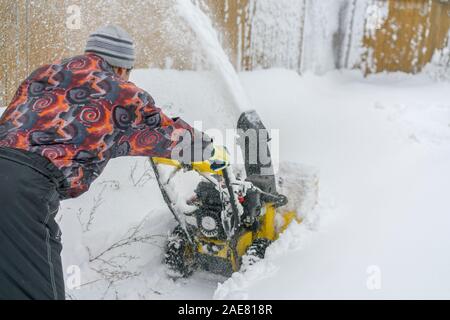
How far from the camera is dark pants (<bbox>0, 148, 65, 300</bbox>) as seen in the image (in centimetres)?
193

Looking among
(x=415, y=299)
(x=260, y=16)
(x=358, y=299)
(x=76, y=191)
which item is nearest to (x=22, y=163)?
(x=76, y=191)

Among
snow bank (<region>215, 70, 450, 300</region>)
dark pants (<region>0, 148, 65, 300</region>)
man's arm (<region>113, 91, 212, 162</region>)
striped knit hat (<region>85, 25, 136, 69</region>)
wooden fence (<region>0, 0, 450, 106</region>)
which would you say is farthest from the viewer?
wooden fence (<region>0, 0, 450, 106</region>)

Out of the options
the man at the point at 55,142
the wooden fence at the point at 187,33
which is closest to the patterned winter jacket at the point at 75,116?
the man at the point at 55,142

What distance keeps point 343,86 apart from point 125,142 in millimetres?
7670

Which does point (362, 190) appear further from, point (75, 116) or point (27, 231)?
point (27, 231)

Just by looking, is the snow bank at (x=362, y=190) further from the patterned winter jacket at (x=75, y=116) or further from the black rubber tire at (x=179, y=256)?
the patterned winter jacket at (x=75, y=116)

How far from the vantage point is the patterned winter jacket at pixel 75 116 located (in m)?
2.15

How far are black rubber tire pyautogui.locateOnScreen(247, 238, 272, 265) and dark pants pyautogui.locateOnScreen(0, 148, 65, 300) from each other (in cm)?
174

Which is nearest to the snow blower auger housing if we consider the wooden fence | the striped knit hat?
the striped knit hat

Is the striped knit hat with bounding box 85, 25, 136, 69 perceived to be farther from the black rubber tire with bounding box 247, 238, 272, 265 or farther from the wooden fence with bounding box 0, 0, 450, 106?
the wooden fence with bounding box 0, 0, 450, 106

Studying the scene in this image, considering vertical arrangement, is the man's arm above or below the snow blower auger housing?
above

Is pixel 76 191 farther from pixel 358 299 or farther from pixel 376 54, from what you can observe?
pixel 376 54

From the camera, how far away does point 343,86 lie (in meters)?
9.44

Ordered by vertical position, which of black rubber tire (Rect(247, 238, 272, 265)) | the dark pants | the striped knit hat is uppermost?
the striped knit hat
